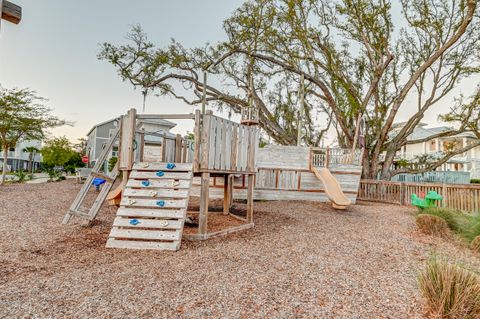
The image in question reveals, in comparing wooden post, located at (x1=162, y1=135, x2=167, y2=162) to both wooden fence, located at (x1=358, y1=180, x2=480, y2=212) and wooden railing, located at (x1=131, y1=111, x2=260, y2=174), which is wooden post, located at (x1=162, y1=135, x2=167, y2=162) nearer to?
wooden railing, located at (x1=131, y1=111, x2=260, y2=174)

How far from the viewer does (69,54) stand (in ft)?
40.9

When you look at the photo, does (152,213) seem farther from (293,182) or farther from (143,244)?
(293,182)

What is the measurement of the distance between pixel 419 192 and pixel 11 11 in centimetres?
1411

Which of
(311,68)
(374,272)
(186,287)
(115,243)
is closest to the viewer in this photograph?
(186,287)

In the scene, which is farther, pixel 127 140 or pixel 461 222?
pixel 461 222

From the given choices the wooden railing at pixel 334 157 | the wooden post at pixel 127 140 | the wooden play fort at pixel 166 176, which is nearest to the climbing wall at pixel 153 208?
the wooden play fort at pixel 166 176

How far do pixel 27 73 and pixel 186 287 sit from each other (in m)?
15.1

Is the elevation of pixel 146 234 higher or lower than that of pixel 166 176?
lower

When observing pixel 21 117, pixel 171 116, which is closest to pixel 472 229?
pixel 171 116

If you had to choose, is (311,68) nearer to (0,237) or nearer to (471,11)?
(471,11)

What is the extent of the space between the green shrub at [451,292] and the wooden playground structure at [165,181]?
336 centimetres

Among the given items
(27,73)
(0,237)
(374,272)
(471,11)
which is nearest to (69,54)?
(27,73)

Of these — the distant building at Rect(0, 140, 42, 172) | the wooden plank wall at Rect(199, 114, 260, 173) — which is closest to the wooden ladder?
the wooden plank wall at Rect(199, 114, 260, 173)

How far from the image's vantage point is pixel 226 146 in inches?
227
